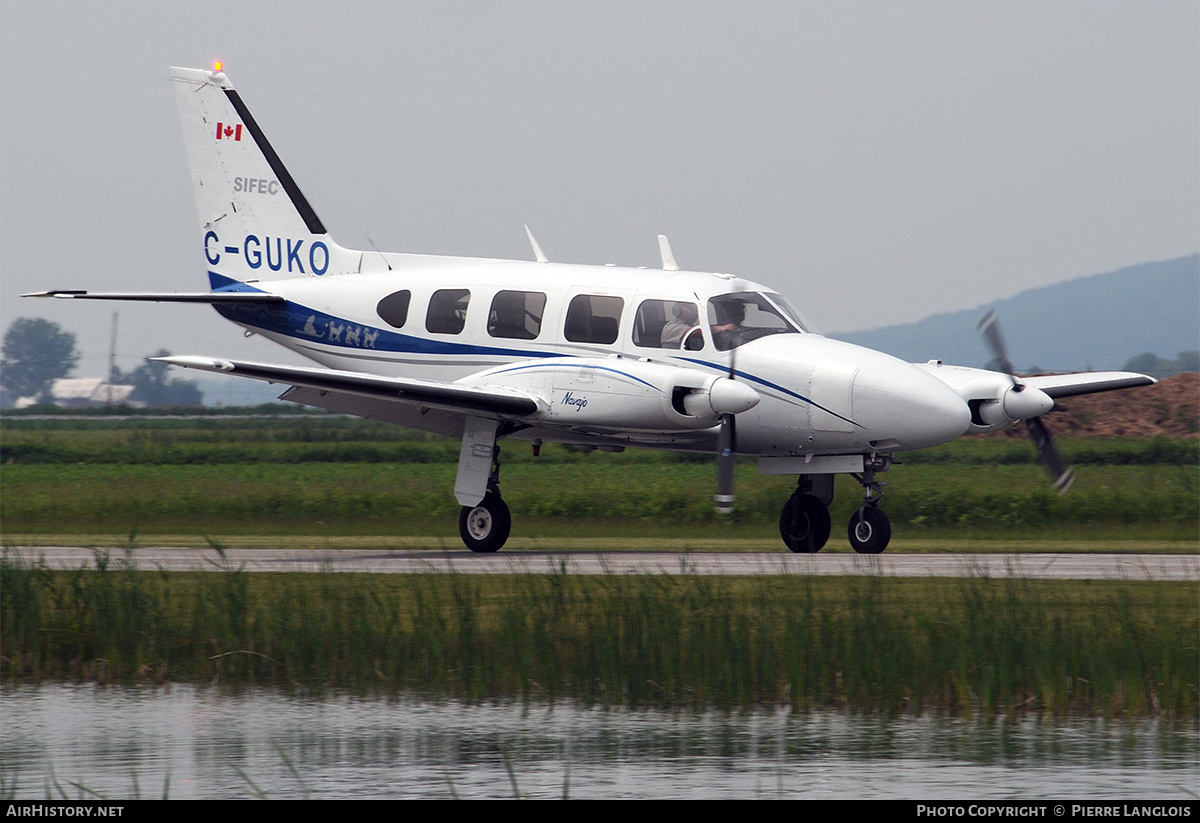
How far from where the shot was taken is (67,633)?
591 inches

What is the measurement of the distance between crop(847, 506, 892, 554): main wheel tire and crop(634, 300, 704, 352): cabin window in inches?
123

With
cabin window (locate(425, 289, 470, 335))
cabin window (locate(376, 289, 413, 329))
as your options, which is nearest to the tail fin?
cabin window (locate(376, 289, 413, 329))

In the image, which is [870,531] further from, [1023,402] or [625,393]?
[625,393]

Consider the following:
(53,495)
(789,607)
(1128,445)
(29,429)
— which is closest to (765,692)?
(789,607)

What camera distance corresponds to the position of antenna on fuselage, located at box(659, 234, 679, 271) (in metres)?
23.6

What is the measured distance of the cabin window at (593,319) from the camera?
861 inches

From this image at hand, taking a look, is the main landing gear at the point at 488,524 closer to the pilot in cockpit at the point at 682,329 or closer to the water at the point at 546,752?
the pilot in cockpit at the point at 682,329

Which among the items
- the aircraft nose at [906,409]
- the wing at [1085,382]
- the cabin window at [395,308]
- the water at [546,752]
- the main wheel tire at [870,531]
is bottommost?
the water at [546,752]

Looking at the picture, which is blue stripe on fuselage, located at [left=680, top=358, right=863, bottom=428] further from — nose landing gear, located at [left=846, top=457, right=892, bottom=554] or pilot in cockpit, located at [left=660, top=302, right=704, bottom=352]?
nose landing gear, located at [left=846, top=457, right=892, bottom=554]

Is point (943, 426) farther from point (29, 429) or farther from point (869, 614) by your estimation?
point (29, 429)

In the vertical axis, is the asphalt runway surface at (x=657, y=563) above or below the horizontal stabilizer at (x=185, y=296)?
below

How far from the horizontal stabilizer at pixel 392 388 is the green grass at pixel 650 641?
5278mm

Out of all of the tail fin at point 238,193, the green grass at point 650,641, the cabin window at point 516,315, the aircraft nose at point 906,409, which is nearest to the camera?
the green grass at point 650,641

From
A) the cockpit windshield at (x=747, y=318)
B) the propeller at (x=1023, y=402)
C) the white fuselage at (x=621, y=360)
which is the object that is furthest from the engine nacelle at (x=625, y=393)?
the propeller at (x=1023, y=402)
